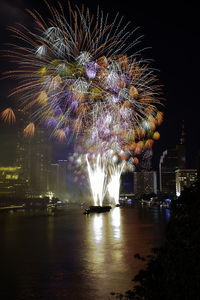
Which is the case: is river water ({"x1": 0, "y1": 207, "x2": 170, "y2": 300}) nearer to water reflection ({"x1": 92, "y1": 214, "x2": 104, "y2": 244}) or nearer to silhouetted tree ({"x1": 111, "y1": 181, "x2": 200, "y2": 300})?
water reflection ({"x1": 92, "y1": 214, "x2": 104, "y2": 244})

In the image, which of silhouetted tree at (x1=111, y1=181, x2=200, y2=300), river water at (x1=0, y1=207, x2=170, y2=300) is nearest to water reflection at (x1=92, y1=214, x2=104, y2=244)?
river water at (x1=0, y1=207, x2=170, y2=300)

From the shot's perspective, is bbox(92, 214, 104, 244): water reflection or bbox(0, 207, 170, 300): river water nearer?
bbox(0, 207, 170, 300): river water

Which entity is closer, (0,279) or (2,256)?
(0,279)

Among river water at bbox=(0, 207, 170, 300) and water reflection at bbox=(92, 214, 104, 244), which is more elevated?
river water at bbox=(0, 207, 170, 300)

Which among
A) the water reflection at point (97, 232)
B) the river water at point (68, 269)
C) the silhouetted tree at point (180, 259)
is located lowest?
the water reflection at point (97, 232)

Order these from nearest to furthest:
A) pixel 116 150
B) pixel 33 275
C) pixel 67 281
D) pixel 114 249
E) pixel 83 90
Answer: pixel 67 281, pixel 33 275, pixel 114 249, pixel 83 90, pixel 116 150

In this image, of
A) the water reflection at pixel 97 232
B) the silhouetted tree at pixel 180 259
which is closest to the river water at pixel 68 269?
the water reflection at pixel 97 232

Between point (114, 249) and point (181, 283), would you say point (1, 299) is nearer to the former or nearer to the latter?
point (181, 283)

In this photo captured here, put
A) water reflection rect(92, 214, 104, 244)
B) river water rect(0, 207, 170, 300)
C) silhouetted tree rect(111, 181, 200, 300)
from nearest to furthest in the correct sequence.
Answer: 1. silhouetted tree rect(111, 181, 200, 300)
2. river water rect(0, 207, 170, 300)
3. water reflection rect(92, 214, 104, 244)

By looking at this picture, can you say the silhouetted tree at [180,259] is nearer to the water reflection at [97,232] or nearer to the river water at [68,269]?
the river water at [68,269]

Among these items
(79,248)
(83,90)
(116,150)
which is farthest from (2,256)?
(116,150)

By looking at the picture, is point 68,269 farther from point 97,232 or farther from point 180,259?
point 97,232
